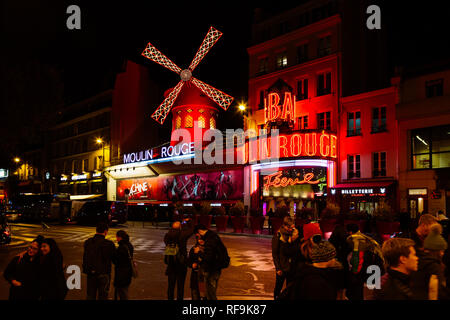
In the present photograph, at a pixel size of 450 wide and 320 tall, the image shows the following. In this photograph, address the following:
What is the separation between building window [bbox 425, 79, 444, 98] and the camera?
895 inches

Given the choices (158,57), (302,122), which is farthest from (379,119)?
(158,57)

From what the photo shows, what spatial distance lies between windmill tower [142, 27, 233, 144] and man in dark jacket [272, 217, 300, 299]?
29.8 meters

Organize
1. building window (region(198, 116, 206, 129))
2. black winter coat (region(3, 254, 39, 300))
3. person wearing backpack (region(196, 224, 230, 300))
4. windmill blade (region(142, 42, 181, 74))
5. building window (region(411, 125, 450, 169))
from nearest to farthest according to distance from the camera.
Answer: black winter coat (region(3, 254, 39, 300))
person wearing backpack (region(196, 224, 230, 300))
building window (region(411, 125, 450, 169))
building window (region(198, 116, 206, 129))
windmill blade (region(142, 42, 181, 74))

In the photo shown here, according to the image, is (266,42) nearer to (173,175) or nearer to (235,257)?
(173,175)

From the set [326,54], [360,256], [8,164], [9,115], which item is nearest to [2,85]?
[9,115]

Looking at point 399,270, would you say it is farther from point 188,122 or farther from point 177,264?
point 188,122

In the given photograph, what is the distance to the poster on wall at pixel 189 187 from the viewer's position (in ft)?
109

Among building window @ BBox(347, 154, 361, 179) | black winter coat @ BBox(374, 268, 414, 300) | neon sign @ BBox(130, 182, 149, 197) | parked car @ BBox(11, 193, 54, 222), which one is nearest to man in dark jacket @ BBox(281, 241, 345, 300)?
black winter coat @ BBox(374, 268, 414, 300)

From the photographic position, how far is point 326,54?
93.7ft

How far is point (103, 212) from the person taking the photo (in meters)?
30.8

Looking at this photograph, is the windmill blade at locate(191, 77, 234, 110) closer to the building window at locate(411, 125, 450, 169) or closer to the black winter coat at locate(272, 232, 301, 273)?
the building window at locate(411, 125, 450, 169)

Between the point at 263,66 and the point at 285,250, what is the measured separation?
25904 millimetres

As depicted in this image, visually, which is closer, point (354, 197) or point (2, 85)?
point (2, 85)
